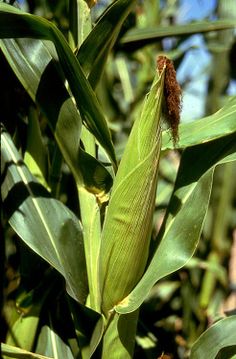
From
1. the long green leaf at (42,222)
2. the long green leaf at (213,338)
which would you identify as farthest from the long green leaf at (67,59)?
the long green leaf at (213,338)

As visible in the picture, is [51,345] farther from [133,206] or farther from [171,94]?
[171,94]

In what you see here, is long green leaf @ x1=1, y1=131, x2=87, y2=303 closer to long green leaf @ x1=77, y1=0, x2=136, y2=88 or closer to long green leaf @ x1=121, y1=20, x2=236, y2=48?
long green leaf @ x1=77, y1=0, x2=136, y2=88

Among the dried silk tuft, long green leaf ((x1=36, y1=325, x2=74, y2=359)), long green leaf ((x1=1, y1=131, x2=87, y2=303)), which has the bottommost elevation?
long green leaf ((x1=36, y1=325, x2=74, y2=359))

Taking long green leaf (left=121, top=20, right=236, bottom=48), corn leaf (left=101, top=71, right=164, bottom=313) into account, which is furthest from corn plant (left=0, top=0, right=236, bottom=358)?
long green leaf (left=121, top=20, right=236, bottom=48)

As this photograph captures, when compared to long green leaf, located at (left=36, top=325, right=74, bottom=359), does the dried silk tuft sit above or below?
above

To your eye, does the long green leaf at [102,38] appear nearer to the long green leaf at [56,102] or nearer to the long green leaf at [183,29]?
the long green leaf at [56,102]

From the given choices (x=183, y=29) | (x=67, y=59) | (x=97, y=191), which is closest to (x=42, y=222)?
(x=97, y=191)
